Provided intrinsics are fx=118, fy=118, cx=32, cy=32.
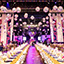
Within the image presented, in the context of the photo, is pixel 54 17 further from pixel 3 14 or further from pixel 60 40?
pixel 3 14

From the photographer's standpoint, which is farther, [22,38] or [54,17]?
[22,38]

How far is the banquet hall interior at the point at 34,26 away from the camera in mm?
3888

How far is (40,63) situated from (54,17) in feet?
43.2

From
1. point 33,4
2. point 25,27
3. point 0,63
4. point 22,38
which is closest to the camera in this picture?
point 0,63

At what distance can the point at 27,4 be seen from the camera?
1183cm

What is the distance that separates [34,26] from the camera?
2675 centimetres

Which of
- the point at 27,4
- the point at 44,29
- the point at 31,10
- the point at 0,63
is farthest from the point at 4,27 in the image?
the point at 0,63

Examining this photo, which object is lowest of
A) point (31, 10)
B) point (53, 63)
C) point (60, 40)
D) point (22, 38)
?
point (22, 38)

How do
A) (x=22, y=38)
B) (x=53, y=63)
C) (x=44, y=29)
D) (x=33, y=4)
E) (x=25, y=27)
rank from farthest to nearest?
(x=22, y=38) → (x=25, y=27) → (x=44, y=29) → (x=33, y=4) → (x=53, y=63)

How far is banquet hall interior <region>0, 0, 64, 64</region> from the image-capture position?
3.89 m

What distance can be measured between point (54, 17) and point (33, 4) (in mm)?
5631

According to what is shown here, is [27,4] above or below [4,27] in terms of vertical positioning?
above

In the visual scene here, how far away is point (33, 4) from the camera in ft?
38.4

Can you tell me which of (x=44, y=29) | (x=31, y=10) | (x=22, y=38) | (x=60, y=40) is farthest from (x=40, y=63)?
(x=22, y=38)
